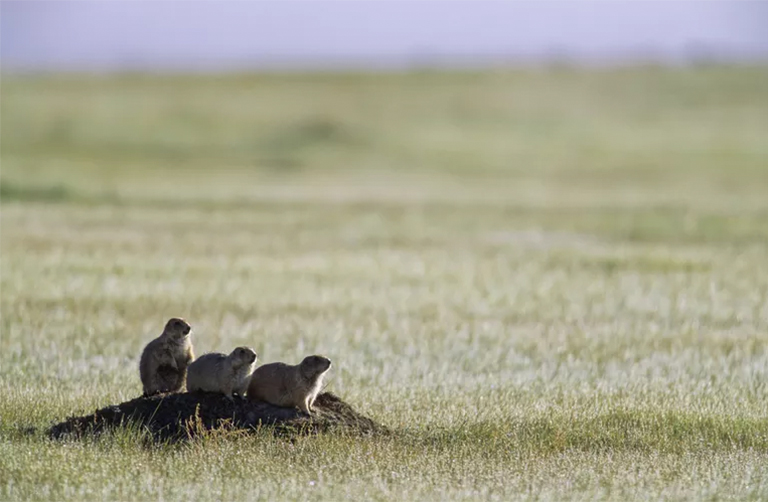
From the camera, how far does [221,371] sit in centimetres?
1127

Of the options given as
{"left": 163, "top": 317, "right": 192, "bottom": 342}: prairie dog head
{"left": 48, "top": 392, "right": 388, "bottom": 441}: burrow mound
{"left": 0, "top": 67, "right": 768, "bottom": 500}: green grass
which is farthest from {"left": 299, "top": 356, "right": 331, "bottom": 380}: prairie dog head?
{"left": 163, "top": 317, "right": 192, "bottom": 342}: prairie dog head

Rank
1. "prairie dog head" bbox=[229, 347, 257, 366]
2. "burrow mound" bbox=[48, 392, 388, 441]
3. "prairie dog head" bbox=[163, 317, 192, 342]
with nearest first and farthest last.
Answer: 1. "burrow mound" bbox=[48, 392, 388, 441]
2. "prairie dog head" bbox=[229, 347, 257, 366]
3. "prairie dog head" bbox=[163, 317, 192, 342]

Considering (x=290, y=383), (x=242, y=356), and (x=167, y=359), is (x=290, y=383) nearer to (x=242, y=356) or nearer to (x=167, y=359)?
(x=242, y=356)

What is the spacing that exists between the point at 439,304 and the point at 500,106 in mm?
88364

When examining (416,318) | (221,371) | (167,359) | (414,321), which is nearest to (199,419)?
(221,371)

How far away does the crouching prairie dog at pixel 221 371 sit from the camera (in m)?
11.2

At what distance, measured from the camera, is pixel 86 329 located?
1761cm

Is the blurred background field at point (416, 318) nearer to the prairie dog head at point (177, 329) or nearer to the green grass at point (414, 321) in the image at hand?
the green grass at point (414, 321)

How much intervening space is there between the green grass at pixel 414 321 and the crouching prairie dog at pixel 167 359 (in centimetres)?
80

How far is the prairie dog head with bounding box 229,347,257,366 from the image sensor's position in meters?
11.1

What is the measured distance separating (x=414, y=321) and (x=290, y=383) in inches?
332

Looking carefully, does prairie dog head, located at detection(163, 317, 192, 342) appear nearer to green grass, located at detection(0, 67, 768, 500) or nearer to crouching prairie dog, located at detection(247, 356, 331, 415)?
crouching prairie dog, located at detection(247, 356, 331, 415)

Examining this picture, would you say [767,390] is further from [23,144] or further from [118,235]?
[23,144]

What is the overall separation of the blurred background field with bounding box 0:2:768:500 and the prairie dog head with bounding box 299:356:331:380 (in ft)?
2.20
